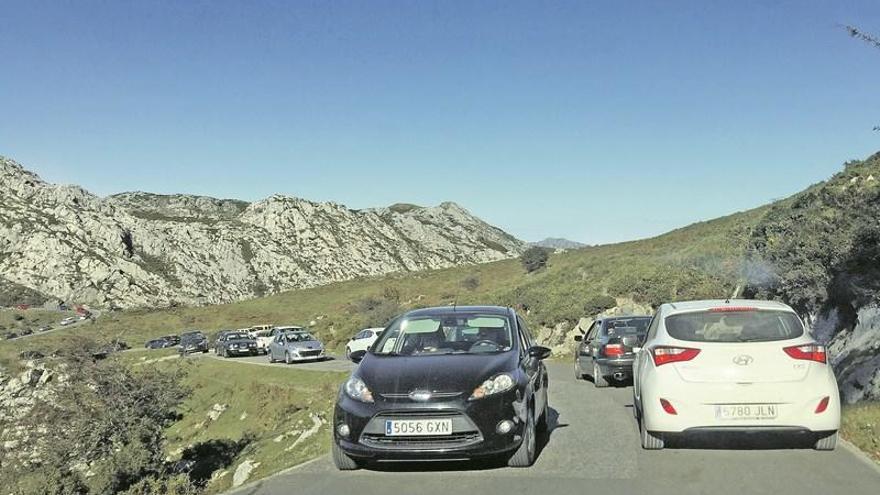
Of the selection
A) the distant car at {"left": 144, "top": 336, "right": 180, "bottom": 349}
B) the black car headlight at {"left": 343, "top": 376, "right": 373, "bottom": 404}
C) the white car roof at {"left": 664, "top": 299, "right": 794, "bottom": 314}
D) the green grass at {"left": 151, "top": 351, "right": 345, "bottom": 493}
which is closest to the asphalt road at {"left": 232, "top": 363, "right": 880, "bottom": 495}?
the black car headlight at {"left": 343, "top": 376, "right": 373, "bottom": 404}

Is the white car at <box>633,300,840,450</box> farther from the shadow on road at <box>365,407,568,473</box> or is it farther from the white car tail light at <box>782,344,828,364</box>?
the shadow on road at <box>365,407,568,473</box>

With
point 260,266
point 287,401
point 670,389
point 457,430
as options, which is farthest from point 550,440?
point 260,266

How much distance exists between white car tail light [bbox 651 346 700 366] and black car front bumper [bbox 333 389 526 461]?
1.93 m

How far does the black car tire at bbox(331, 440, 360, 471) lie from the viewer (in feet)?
24.4

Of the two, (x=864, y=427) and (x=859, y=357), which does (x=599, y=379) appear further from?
(x=864, y=427)

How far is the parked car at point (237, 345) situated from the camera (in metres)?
45.4

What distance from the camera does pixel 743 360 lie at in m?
7.54

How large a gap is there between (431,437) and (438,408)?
0.94 ft

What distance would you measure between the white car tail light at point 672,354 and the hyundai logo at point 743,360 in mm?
378

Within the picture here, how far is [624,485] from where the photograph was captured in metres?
6.89

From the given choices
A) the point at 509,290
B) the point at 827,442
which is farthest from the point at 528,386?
the point at 509,290

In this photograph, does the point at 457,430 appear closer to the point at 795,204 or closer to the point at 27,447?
the point at 27,447

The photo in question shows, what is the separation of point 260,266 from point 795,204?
11003 cm

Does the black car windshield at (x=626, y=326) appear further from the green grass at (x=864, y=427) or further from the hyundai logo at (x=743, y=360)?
the hyundai logo at (x=743, y=360)
